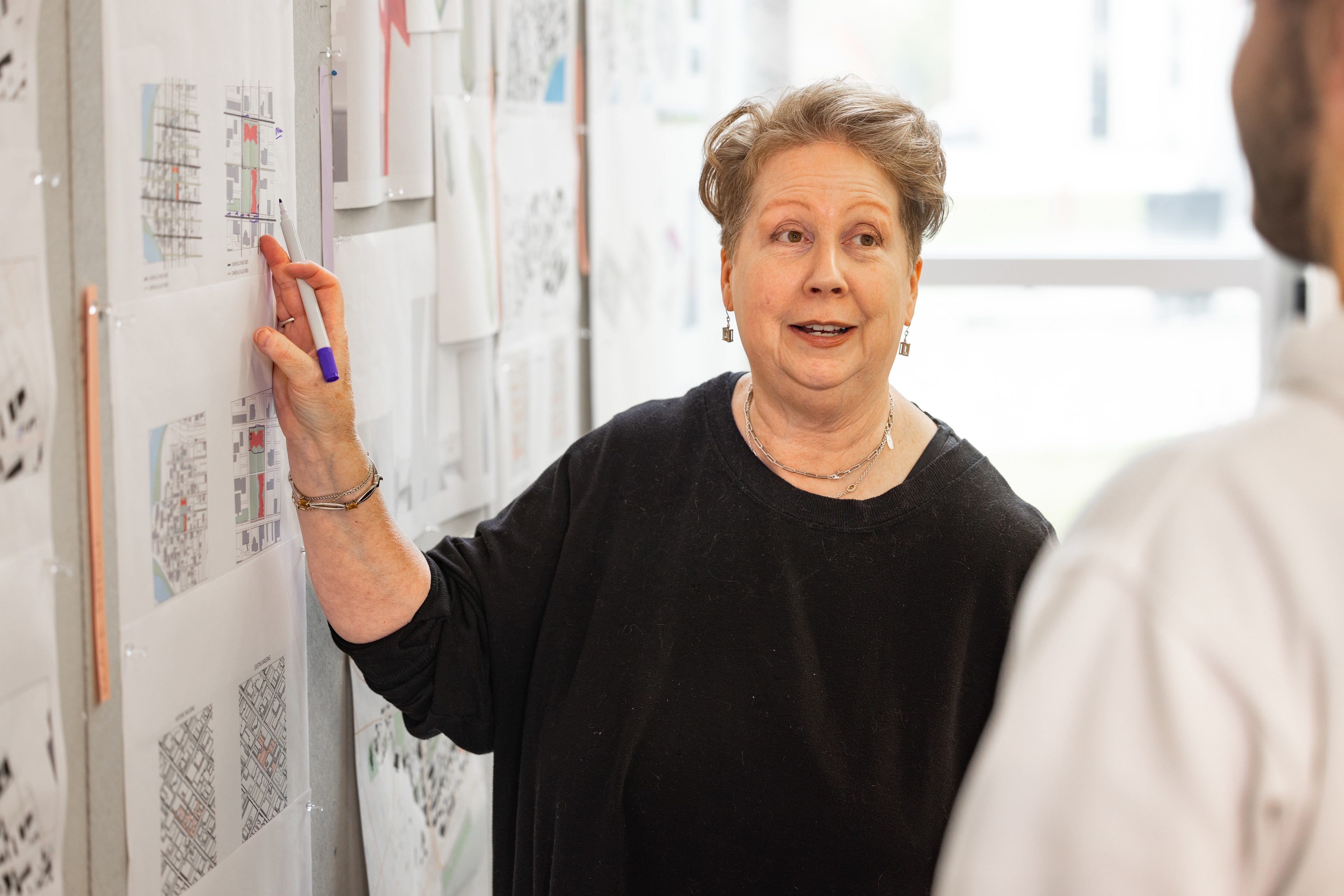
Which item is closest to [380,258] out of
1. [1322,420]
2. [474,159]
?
[474,159]

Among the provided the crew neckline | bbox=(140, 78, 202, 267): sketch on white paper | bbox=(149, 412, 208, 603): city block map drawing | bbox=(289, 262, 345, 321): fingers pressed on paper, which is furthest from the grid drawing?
the crew neckline

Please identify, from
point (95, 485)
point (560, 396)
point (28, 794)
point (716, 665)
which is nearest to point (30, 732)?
point (28, 794)

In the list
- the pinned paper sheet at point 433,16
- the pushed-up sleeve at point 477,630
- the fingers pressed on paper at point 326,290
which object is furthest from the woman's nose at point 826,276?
the pinned paper sheet at point 433,16

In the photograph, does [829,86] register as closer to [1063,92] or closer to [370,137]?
[370,137]

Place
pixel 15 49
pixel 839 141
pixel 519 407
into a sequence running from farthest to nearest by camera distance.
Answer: pixel 519 407
pixel 839 141
pixel 15 49

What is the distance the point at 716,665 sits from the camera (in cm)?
141

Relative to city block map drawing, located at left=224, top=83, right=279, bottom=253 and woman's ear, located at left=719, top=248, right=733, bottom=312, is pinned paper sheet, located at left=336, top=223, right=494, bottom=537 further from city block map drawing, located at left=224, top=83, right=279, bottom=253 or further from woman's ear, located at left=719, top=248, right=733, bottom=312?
woman's ear, located at left=719, top=248, right=733, bottom=312

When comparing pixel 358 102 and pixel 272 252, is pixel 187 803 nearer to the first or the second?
pixel 272 252

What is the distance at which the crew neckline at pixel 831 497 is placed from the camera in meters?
1.46

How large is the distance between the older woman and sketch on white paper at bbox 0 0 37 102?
1.29ft

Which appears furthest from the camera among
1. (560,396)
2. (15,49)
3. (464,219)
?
(560,396)

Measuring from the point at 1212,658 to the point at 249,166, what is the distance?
1074 mm

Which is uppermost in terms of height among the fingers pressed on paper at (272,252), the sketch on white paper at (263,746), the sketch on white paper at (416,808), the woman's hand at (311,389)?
the fingers pressed on paper at (272,252)

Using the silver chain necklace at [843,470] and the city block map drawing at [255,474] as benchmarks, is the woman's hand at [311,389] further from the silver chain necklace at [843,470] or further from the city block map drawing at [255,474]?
the silver chain necklace at [843,470]
